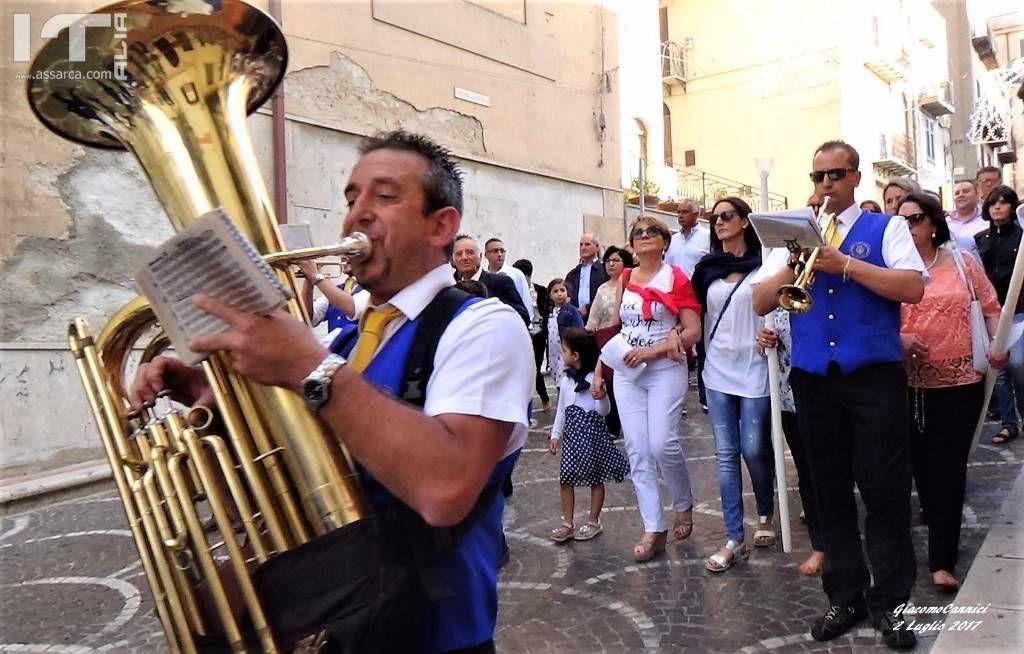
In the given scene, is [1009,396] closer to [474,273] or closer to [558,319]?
[558,319]

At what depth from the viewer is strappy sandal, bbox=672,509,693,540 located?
14.6 ft

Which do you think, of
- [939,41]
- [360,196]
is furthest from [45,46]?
[939,41]

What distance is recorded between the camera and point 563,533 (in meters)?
4.59

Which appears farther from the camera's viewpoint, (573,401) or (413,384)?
(573,401)

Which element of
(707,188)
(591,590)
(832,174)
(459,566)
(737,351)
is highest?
(707,188)

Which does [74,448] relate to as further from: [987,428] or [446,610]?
[987,428]

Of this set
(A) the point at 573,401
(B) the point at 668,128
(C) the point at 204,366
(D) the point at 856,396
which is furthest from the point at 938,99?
(C) the point at 204,366

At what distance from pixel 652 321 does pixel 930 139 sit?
3251 cm

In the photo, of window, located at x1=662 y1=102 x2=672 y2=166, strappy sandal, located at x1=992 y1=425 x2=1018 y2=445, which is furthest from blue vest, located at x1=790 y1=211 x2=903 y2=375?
window, located at x1=662 y1=102 x2=672 y2=166

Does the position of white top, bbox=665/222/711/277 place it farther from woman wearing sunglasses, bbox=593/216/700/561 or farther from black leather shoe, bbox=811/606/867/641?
black leather shoe, bbox=811/606/867/641

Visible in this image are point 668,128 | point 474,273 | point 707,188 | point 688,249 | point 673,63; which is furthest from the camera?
point 668,128

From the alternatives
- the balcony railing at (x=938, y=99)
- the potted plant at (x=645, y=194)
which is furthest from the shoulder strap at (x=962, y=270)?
the balcony railing at (x=938, y=99)

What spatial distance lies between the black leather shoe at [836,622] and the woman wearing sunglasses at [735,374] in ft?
2.79

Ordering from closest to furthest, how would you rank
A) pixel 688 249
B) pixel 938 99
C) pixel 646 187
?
pixel 688 249
pixel 646 187
pixel 938 99
